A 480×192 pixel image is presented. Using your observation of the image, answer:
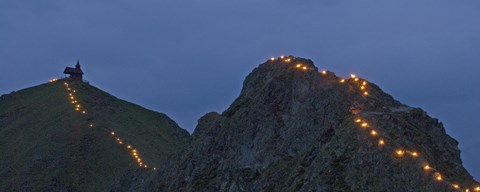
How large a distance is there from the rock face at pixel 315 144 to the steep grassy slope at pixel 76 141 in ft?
78.7

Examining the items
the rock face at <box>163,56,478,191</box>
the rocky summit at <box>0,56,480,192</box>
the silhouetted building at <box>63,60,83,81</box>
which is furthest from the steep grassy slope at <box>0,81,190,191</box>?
the rock face at <box>163,56,478,191</box>

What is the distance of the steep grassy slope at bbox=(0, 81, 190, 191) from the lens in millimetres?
105375

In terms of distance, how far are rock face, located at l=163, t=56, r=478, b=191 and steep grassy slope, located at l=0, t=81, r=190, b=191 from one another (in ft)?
78.7

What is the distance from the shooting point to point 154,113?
6506 inches

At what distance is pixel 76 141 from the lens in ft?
398

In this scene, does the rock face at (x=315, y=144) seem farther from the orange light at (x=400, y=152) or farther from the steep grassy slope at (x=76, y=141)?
the steep grassy slope at (x=76, y=141)

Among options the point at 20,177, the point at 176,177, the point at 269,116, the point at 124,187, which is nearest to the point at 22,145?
the point at 20,177

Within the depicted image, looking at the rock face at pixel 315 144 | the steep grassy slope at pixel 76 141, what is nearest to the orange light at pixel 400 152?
the rock face at pixel 315 144

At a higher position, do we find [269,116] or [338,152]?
[269,116]

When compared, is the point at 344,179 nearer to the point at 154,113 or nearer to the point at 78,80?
the point at 154,113

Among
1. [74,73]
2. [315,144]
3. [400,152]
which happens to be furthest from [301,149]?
[74,73]

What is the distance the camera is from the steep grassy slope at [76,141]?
105 meters

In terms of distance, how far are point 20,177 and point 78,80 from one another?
241 ft

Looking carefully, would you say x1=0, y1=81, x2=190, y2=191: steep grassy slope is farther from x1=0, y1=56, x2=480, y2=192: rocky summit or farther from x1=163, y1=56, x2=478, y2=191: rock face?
x1=163, y1=56, x2=478, y2=191: rock face
